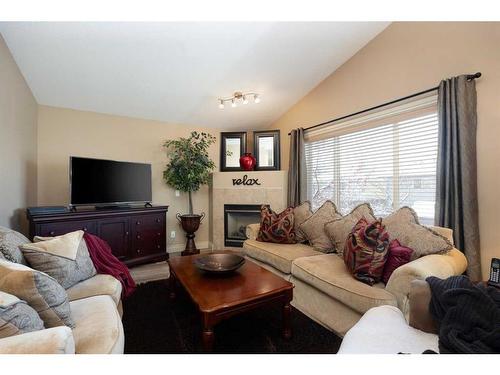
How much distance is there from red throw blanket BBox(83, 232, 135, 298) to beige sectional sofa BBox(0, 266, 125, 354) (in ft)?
0.28

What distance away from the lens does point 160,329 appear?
5.86ft

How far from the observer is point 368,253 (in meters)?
1.74

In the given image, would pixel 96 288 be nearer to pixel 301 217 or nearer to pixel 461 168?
pixel 301 217

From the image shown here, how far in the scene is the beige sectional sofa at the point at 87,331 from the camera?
74 cm

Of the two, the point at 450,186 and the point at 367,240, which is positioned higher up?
the point at 450,186

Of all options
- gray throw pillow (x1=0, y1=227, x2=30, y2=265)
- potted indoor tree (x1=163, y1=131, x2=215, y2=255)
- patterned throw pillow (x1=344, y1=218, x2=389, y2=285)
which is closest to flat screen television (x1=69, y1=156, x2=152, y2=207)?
potted indoor tree (x1=163, y1=131, x2=215, y2=255)

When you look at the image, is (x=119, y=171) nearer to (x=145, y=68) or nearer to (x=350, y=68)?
(x=145, y=68)

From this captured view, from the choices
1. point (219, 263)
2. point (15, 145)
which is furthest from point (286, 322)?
point (15, 145)

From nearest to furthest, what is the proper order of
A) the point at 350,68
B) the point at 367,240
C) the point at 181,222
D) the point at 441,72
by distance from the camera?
the point at 367,240 → the point at 441,72 → the point at 350,68 → the point at 181,222

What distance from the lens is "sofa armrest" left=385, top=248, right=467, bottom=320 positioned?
4.68 ft

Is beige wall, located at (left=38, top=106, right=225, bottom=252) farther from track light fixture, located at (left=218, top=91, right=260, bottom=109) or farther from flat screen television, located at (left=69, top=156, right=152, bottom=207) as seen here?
track light fixture, located at (left=218, top=91, right=260, bottom=109)

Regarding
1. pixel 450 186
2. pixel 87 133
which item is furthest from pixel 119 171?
pixel 450 186
